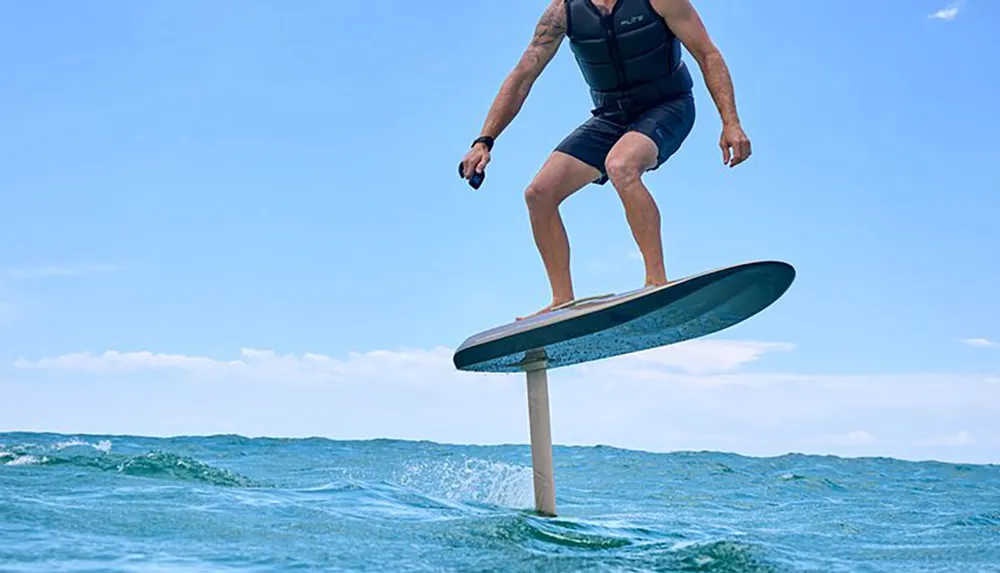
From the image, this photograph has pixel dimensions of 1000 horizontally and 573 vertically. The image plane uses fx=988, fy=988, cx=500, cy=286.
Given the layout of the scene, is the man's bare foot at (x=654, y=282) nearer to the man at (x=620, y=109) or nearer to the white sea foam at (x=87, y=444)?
the man at (x=620, y=109)

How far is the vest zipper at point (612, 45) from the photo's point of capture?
5.41m

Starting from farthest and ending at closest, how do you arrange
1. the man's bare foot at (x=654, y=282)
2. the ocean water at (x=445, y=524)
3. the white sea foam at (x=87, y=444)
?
1. the white sea foam at (x=87, y=444)
2. the man's bare foot at (x=654, y=282)
3. the ocean water at (x=445, y=524)

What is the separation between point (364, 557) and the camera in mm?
4184

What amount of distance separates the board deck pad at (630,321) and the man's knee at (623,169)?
0.61 meters

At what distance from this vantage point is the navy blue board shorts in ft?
17.9

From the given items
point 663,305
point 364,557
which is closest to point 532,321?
point 663,305

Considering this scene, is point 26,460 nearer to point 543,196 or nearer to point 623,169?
point 543,196

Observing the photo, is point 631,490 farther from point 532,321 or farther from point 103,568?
point 103,568

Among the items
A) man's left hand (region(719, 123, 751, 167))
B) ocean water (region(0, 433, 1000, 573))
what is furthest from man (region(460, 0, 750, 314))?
ocean water (region(0, 433, 1000, 573))

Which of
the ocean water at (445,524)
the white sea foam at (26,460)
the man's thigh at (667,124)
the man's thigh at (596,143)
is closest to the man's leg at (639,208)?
the man's thigh at (667,124)

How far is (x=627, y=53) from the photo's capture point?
214 inches

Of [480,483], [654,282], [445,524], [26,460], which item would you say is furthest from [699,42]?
[26,460]

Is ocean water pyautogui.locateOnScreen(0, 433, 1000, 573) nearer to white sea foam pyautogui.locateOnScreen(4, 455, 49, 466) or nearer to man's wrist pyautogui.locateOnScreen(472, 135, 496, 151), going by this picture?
white sea foam pyautogui.locateOnScreen(4, 455, 49, 466)

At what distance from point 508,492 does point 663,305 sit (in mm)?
Result: 2408
